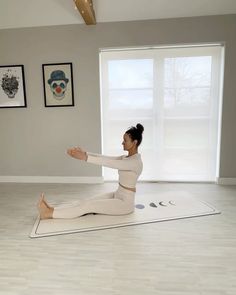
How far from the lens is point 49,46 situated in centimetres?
360

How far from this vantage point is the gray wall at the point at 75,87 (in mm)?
3420

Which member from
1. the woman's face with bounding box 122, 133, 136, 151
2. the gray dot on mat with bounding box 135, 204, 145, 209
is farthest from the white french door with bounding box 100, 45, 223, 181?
the woman's face with bounding box 122, 133, 136, 151

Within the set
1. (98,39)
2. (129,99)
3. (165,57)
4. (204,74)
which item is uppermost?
(98,39)

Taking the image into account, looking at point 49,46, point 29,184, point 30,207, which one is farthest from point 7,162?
point 49,46

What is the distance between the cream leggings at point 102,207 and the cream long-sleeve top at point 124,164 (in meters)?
0.11

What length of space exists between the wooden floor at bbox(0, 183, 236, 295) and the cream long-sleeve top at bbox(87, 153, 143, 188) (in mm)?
451

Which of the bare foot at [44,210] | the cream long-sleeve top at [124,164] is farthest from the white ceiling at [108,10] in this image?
the bare foot at [44,210]

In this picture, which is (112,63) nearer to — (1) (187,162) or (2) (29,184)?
(1) (187,162)

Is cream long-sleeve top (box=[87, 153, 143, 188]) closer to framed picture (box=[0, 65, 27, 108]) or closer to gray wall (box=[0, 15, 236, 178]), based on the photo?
gray wall (box=[0, 15, 236, 178])

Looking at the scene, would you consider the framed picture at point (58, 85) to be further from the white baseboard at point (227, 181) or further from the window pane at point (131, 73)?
the white baseboard at point (227, 181)

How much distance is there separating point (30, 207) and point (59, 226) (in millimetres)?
675

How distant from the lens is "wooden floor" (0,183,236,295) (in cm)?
163

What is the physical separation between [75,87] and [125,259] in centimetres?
251

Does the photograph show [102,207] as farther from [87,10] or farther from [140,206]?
[87,10]
